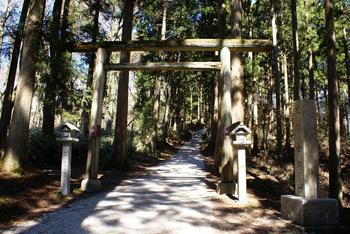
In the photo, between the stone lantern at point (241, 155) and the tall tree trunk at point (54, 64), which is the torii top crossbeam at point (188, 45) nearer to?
the tall tree trunk at point (54, 64)

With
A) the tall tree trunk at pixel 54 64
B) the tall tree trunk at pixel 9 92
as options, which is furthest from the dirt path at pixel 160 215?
the tall tree trunk at pixel 9 92

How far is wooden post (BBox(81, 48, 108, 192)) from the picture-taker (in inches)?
380

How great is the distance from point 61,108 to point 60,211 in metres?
7.20

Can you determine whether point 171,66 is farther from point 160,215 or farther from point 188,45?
point 160,215

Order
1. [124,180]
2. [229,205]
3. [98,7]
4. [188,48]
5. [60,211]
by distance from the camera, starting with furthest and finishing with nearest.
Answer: [98,7] < [124,180] < [188,48] < [229,205] < [60,211]

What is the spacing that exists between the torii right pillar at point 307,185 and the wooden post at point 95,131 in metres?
5.33

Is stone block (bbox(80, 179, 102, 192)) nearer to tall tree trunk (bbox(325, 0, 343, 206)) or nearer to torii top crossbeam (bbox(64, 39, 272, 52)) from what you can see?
torii top crossbeam (bbox(64, 39, 272, 52))

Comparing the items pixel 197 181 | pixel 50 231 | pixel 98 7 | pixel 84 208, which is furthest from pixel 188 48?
pixel 98 7

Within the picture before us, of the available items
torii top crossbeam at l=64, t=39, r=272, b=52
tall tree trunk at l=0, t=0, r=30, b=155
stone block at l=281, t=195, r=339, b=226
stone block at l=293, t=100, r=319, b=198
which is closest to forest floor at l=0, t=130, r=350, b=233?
stone block at l=281, t=195, r=339, b=226

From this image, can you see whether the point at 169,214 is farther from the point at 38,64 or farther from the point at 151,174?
the point at 38,64

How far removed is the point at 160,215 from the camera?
23.4 ft

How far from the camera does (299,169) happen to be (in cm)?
680

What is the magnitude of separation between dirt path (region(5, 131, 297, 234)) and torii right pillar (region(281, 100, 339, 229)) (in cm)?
33

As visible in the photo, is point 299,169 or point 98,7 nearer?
point 299,169
